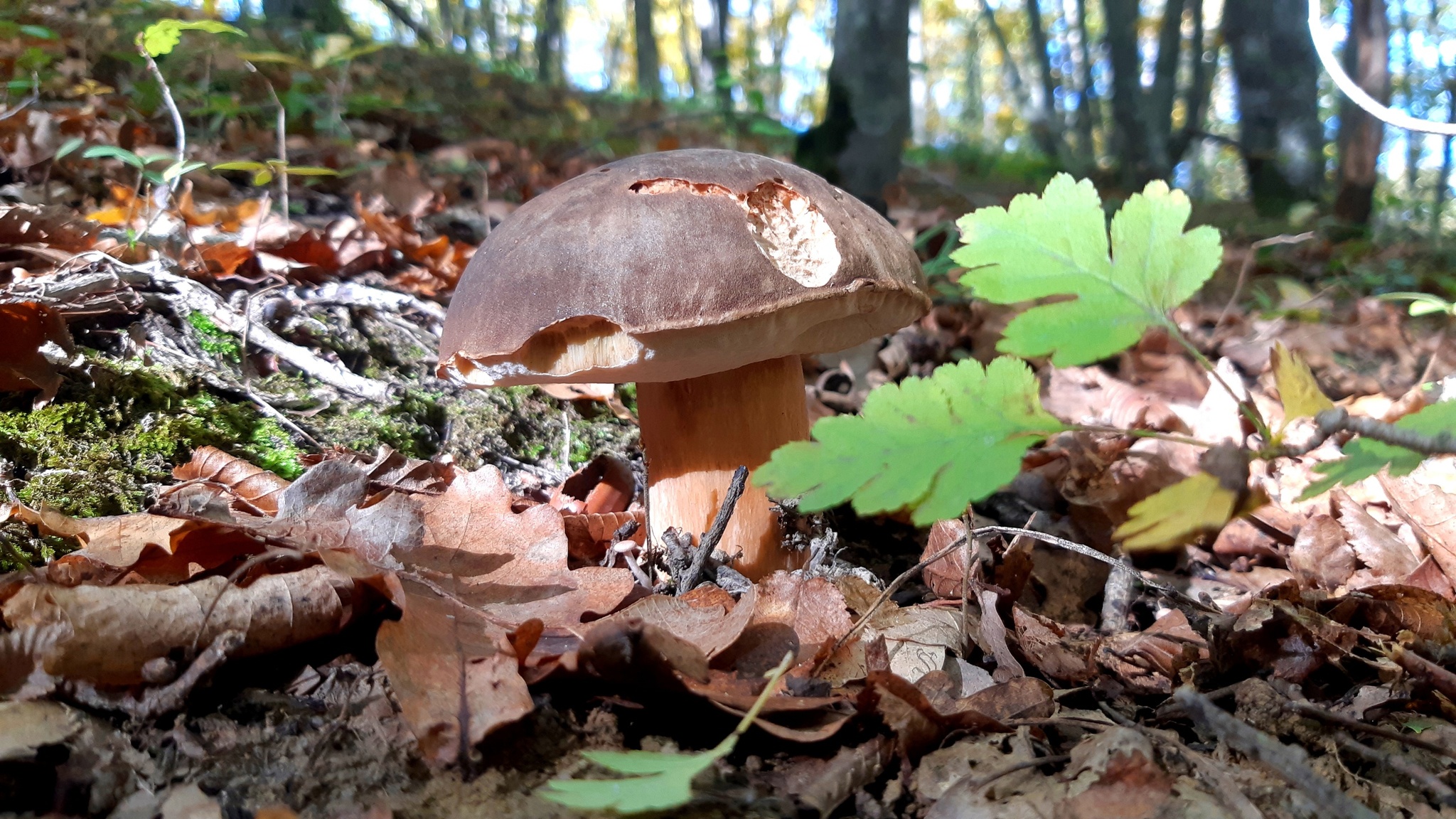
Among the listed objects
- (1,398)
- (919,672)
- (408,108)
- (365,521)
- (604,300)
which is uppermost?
(408,108)

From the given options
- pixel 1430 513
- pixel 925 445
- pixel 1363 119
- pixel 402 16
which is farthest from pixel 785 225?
pixel 1363 119

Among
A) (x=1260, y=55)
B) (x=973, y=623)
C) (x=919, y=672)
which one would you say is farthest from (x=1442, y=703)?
(x=1260, y=55)

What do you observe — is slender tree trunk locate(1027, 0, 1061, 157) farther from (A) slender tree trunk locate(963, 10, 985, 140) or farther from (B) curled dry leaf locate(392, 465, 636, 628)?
(B) curled dry leaf locate(392, 465, 636, 628)

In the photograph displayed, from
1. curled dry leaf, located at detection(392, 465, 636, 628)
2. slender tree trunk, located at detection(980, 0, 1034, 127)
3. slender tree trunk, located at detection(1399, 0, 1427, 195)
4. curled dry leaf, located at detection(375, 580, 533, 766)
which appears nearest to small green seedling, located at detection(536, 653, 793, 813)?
curled dry leaf, located at detection(375, 580, 533, 766)

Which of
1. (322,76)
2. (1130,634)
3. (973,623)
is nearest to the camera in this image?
(973,623)

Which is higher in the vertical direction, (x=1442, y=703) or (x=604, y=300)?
(x=604, y=300)

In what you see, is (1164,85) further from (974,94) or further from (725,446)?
(974,94)

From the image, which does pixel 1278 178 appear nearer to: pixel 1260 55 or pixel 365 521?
pixel 1260 55
